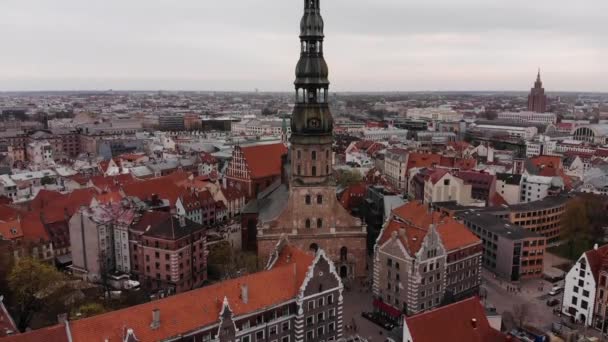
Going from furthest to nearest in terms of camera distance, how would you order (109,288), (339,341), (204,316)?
(109,288), (339,341), (204,316)

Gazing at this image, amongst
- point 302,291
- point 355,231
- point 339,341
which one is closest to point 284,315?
point 302,291

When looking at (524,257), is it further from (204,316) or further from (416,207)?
(204,316)

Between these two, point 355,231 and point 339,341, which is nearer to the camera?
point 339,341

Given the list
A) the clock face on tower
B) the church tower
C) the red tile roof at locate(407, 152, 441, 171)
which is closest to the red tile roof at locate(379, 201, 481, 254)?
the church tower

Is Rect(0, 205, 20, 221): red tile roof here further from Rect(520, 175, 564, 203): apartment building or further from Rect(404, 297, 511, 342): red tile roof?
Rect(520, 175, 564, 203): apartment building

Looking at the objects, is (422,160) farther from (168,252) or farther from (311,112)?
(168,252)
